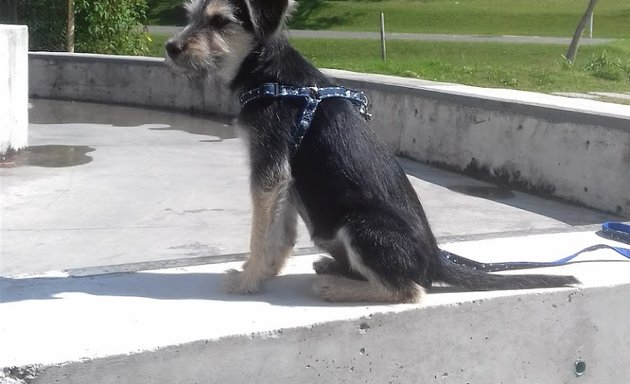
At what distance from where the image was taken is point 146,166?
9.22 m

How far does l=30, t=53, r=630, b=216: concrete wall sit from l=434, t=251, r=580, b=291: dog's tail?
2541mm

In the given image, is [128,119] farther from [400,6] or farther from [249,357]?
[400,6]

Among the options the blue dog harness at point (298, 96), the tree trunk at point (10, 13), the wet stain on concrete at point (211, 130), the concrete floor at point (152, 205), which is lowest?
the wet stain on concrete at point (211, 130)

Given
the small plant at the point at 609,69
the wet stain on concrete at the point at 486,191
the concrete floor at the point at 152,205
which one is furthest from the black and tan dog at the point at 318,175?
the small plant at the point at 609,69

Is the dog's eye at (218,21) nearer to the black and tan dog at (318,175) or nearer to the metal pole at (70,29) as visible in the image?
the black and tan dog at (318,175)

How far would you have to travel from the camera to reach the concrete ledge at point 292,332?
3041 millimetres

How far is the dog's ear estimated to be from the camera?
11.6 feet

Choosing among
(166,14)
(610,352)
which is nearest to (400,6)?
(166,14)

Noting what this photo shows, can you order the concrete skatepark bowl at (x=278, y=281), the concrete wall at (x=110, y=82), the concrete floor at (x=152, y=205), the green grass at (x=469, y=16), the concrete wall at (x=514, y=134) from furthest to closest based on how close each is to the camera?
the green grass at (x=469, y=16) → the concrete wall at (x=110, y=82) → the concrete wall at (x=514, y=134) → the concrete floor at (x=152, y=205) → the concrete skatepark bowl at (x=278, y=281)

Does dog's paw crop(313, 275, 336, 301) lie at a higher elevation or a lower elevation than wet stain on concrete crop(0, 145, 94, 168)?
higher

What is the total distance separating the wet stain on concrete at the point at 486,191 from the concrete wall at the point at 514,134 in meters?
0.13

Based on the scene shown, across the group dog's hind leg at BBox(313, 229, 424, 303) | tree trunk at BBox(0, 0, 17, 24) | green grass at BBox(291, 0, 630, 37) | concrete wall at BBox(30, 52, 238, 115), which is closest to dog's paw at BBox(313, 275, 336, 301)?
dog's hind leg at BBox(313, 229, 424, 303)

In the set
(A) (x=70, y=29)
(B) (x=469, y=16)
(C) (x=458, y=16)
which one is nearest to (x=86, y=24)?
(A) (x=70, y=29)

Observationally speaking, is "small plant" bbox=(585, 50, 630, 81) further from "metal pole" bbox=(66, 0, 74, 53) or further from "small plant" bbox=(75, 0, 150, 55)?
"metal pole" bbox=(66, 0, 74, 53)
